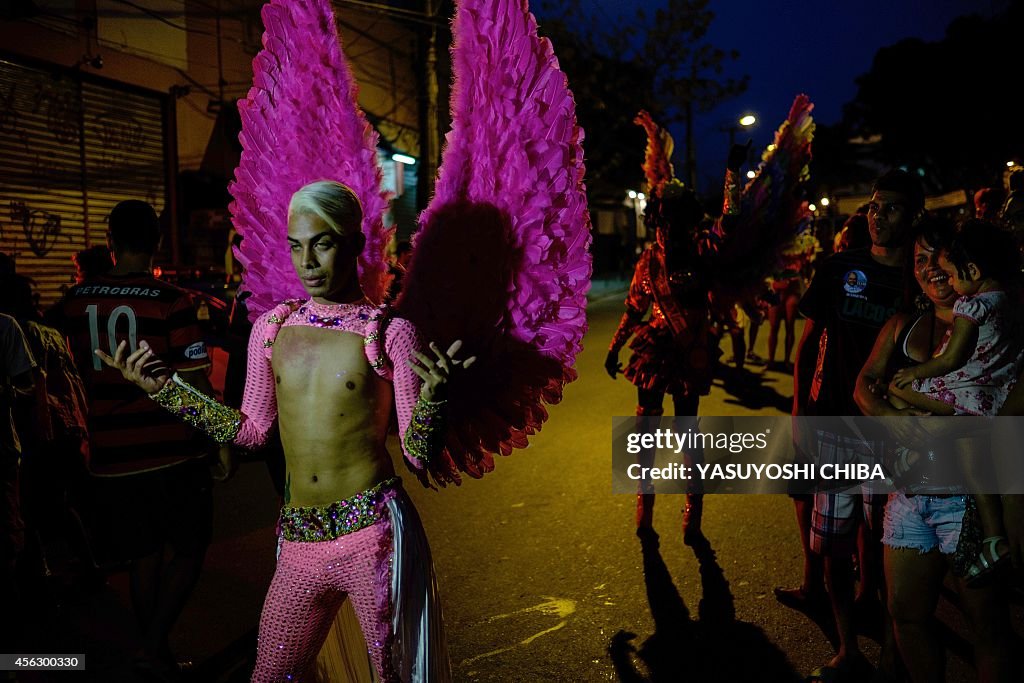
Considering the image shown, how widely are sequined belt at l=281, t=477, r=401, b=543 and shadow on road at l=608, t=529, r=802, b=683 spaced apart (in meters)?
1.71

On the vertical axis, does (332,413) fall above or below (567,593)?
above

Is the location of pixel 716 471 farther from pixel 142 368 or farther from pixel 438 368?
pixel 142 368

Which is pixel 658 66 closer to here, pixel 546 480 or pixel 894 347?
pixel 546 480

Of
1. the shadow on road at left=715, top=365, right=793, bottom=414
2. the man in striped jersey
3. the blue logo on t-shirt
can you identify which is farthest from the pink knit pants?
the shadow on road at left=715, top=365, right=793, bottom=414

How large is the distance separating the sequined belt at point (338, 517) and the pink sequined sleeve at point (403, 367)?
6.3 inches

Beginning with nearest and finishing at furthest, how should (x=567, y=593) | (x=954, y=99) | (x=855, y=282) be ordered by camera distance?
1. (x=855, y=282)
2. (x=567, y=593)
3. (x=954, y=99)

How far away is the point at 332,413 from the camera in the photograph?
201 centimetres

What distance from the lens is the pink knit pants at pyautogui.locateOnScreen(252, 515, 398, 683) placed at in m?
1.96

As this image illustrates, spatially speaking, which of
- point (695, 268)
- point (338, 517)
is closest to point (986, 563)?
point (338, 517)

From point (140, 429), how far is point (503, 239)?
1.92m

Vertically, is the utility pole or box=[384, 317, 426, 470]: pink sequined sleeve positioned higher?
the utility pole

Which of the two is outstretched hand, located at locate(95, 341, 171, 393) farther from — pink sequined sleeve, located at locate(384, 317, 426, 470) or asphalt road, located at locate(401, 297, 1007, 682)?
asphalt road, located at locate(401, 297, 1007, 682)

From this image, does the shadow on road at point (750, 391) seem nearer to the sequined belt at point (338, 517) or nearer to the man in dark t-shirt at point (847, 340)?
the man in dark t-shirt at point (847, 340)

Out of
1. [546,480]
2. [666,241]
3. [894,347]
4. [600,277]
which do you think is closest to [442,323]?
[894,347]
